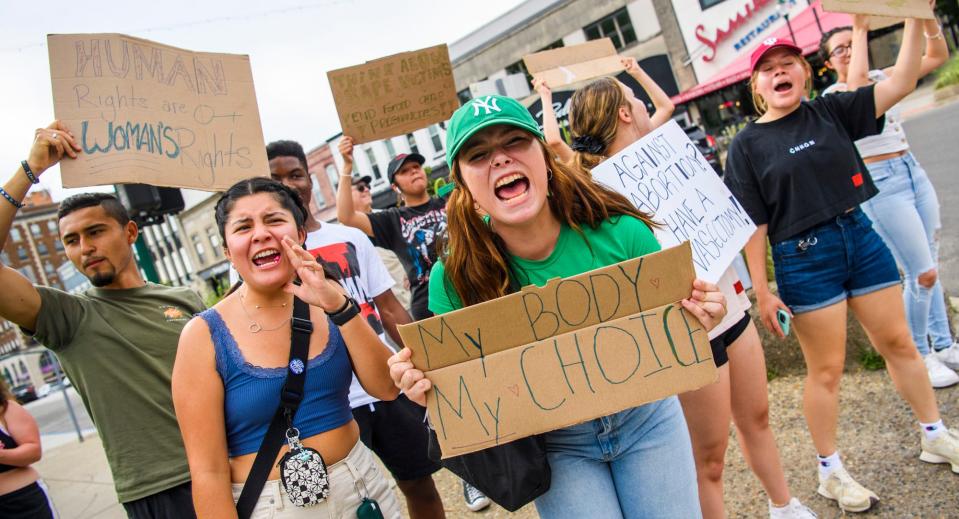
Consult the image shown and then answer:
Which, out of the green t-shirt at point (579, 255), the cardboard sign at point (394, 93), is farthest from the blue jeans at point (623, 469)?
the cardboard sign at point (394, 93)

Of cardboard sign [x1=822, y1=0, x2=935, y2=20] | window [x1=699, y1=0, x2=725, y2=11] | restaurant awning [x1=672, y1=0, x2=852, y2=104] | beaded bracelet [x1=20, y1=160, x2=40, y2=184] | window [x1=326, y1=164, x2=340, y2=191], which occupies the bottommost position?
cardboard sign [x1=822, y1=0, x2=935, y2=20]

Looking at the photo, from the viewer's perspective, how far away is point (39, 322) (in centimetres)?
226

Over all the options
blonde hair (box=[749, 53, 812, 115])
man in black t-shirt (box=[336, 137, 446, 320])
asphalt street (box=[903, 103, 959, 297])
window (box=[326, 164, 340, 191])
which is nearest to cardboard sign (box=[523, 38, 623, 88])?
blonde hair (box=[749, 53, 812, 115])

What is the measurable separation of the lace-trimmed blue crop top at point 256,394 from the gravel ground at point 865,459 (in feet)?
6.53

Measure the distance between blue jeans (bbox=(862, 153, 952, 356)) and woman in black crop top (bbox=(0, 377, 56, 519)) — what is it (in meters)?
5.00

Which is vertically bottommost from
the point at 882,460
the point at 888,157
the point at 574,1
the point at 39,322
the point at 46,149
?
the point at 882,460

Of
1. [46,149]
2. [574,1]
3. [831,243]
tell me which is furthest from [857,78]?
[574,1]

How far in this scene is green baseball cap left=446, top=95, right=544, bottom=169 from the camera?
1.66 m

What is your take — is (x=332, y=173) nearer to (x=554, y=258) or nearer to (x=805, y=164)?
(x=805, y=164)

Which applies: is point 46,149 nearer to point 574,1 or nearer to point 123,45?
point 123,45

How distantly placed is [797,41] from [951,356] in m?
19.2

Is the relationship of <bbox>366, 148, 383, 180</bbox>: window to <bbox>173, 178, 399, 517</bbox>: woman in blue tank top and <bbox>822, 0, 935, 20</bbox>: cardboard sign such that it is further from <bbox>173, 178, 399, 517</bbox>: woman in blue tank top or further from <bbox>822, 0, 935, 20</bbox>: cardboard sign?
<bbox>173, 178, 399, 517</bbox>: woman in blue tank top

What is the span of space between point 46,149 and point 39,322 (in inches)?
26.4

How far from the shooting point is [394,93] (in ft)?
12.1
